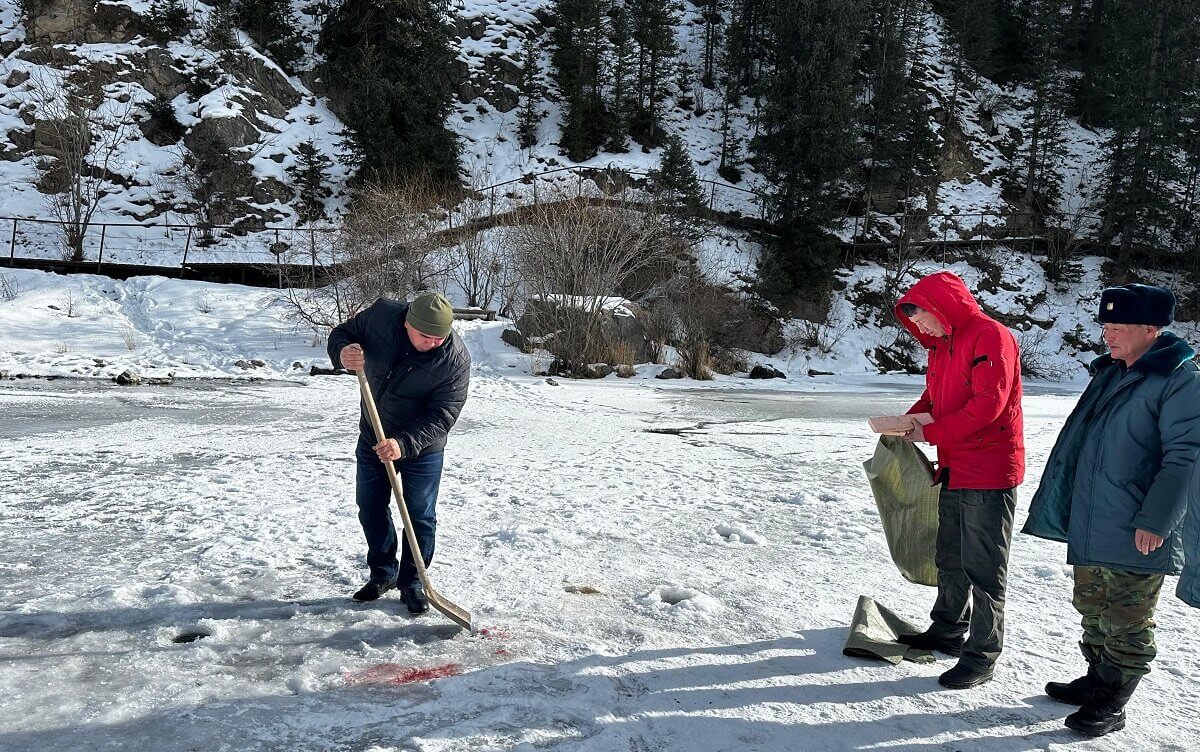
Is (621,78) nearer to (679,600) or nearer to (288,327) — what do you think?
(288,327)

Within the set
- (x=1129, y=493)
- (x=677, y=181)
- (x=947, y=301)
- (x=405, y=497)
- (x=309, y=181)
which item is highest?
(x=677, y=181)

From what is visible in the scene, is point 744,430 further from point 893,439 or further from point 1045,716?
point 1045,716

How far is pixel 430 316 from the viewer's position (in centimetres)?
386

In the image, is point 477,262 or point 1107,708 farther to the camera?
point 477,262

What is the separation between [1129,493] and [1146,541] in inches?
8.1

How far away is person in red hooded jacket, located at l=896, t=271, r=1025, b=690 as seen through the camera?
10.9 feet

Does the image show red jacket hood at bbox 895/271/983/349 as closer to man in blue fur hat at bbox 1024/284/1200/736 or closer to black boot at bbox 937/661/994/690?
man in blue fur hat at bbox 1024/284/1200/736

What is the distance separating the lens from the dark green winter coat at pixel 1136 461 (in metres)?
2.89

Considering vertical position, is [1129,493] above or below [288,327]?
below

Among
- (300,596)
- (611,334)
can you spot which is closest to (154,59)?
(611,334)

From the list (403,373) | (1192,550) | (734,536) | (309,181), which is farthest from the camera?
(309,181)

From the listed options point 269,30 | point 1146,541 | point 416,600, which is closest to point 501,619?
point 416,600

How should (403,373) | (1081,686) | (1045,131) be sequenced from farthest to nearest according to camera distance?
(1045,131)
(403,373)
(1081,686)

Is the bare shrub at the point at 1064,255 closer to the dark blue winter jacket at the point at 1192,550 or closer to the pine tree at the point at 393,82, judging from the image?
the pine tree at the point at 393,82
